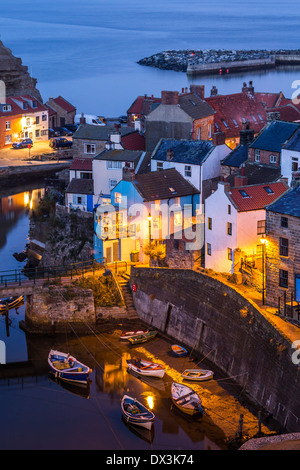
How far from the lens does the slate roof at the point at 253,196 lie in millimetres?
48938

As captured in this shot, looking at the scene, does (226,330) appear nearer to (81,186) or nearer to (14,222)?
(81,186)

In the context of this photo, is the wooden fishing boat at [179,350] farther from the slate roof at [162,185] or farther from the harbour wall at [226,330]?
the slate roof at [162,185]

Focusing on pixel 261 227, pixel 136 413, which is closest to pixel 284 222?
pixel 261 227

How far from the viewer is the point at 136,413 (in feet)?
128

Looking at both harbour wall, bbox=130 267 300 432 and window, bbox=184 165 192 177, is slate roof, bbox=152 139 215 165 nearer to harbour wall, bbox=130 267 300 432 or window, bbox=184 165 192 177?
window, bbox=184 165 192 177

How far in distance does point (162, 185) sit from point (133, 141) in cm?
1263

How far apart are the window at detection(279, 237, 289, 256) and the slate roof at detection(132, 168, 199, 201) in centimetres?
1338

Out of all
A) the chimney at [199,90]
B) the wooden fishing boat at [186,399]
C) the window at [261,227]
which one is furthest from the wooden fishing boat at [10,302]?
the chimney at [199,90]

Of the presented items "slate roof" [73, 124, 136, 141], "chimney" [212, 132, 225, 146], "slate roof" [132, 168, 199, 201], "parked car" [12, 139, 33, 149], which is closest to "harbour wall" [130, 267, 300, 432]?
"slate roof" [132, 168, 199, 201]

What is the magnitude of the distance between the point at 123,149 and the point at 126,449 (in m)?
31.5

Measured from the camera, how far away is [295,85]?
150875 mm

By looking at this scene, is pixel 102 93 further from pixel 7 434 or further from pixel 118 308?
pixel 7 434

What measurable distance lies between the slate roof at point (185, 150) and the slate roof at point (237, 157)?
131 cm

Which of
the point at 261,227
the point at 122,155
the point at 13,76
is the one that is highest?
the point at 13,76
